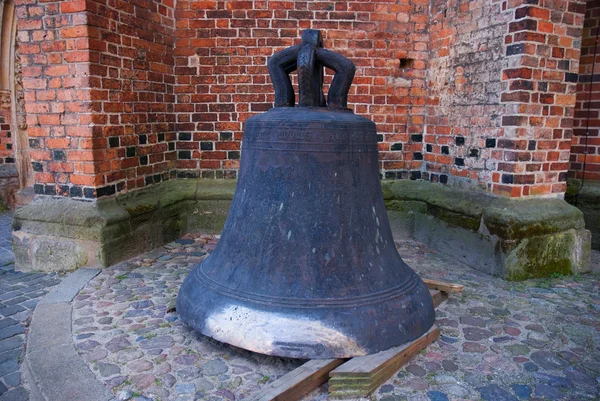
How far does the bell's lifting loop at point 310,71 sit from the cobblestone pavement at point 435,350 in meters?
1.35

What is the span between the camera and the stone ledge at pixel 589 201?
14.5ft

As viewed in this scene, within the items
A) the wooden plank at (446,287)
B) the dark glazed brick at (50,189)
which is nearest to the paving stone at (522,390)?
the wooden plank at (446,287)

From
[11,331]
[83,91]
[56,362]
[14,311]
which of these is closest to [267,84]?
[83,91]

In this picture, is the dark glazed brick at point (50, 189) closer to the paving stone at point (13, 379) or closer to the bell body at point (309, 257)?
the paving stone at point (13, 379)

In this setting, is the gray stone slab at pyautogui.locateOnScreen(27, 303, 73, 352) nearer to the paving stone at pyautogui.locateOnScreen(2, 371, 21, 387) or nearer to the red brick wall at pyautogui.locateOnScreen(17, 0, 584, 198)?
the paving stone at pyautogui.locateOnScreen(2, 371, 21, 387)

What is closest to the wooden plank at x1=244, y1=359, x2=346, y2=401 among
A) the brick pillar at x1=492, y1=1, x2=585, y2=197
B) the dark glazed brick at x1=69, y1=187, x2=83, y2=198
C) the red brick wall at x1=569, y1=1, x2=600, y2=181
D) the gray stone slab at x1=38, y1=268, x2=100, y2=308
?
the gray stone slab at x1=38, y1=268, x2=100, y2=308

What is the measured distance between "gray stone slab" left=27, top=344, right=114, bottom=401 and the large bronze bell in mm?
543

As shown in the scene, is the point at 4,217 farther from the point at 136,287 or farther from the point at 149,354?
the point at 149,354

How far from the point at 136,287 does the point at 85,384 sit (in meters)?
1.28

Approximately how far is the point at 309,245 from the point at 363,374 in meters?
0.64

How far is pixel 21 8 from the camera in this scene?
3.57 metres

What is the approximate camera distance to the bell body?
218 cm

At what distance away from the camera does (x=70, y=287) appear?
3287mm

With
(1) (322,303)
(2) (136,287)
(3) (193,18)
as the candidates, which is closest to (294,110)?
(1) (322,303)
